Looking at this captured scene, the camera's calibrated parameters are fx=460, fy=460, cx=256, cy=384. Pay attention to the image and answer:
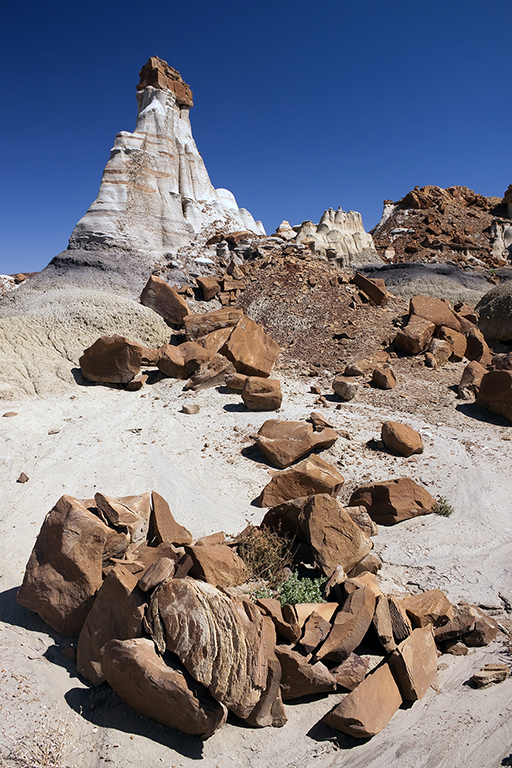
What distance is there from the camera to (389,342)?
1120cm

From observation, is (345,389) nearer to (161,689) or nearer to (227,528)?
(227,528)

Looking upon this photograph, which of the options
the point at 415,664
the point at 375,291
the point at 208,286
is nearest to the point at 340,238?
the point at 375,291

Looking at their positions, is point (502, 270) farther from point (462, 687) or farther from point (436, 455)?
point (462, 687)

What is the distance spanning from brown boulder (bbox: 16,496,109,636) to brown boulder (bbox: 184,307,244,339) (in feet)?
24.0

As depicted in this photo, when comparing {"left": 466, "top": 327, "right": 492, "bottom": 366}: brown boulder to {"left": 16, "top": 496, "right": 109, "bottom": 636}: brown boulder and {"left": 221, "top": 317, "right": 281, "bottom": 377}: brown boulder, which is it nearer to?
{"left": 221, "top": 317, "right": 281, "bottom": 377}: brown boulder

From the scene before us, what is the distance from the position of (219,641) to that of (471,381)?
A: 7.69 meters

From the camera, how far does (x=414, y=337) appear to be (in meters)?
10.4

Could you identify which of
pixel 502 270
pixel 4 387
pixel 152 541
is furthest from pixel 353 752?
pixel 502 270

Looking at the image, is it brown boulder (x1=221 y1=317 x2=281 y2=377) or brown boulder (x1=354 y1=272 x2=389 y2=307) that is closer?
brown boulder (x1=221 y1=317 x2=281 y2=377)

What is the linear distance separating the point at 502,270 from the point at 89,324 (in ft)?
60.3

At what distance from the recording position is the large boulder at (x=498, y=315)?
11.5 metres

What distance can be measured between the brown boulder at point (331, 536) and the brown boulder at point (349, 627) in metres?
0.61

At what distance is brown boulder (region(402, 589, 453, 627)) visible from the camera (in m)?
3.45

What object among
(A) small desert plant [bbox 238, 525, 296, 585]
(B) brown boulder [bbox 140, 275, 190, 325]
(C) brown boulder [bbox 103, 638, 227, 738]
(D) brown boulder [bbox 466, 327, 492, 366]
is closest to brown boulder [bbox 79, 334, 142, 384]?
(B) brown boulder [bbox 140, 275, 190, 325]
